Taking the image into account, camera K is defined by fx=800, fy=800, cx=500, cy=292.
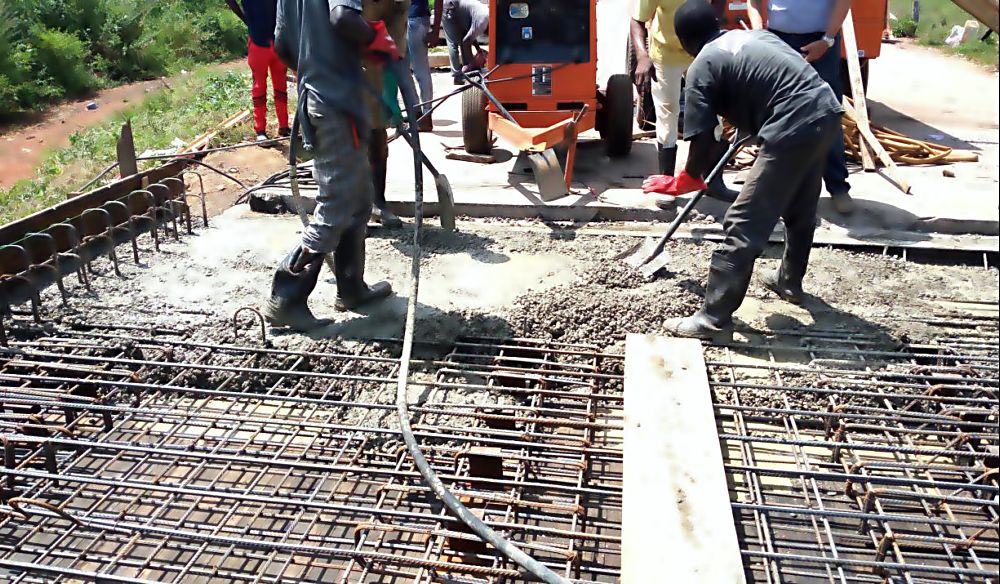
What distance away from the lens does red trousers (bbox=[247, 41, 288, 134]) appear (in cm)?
725

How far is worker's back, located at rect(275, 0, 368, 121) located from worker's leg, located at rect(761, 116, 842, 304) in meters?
2.12

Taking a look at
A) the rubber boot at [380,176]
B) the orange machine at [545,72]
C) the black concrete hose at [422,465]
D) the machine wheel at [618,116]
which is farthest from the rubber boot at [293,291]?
the machine wheel at [618,116]

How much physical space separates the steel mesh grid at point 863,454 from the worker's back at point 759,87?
1.06 meters

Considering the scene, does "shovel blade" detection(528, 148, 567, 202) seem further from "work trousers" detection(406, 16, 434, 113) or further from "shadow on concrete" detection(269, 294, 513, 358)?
"work trousers" detection(406, 16, 434, 113)

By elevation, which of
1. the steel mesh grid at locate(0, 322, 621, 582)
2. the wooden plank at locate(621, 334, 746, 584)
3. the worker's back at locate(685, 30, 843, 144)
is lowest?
the steel mesh grid at locate(0, 322, 621, 582)

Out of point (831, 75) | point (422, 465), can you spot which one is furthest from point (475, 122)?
point (422, 465)

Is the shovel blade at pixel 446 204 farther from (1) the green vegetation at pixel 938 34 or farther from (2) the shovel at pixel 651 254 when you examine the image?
(1) the green vegetation at pixel 938 34

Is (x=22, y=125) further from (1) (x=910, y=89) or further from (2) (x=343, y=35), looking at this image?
(1) (x=910, y=89)

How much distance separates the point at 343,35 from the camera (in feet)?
11.8

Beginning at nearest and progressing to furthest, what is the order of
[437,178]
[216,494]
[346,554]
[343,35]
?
[346,554] < [216,494] < [343,35] < [437,178]

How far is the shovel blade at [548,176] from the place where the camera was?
5.76m

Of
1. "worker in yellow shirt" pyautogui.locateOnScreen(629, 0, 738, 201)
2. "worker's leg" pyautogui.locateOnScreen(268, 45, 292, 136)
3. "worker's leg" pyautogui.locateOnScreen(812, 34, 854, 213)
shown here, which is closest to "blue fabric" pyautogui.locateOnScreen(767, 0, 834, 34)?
"worker's leg" pyautogui.locateOnScreen(812, 34, 854, 213)

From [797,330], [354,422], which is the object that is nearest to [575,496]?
[354,422]

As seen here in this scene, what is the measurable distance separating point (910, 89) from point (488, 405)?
29.1 ft
